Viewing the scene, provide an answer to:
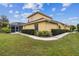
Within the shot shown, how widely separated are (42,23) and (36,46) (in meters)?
0.31

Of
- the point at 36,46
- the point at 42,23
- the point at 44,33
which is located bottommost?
the point at 36,46

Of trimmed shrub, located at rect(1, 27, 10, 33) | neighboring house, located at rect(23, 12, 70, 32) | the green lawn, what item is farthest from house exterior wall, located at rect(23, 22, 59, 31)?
trimmed shrub, located at rect(1, 27, 10, 33)

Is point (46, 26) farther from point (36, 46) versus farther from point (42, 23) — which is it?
point (36, 46)

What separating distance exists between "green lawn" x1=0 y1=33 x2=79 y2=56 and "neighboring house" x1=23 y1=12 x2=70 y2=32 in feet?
0.53

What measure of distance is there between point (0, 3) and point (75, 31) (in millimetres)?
1034

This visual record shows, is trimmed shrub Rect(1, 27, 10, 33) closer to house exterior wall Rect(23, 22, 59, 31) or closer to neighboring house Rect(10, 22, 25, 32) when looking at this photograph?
neighboring house Rect(10, 22, 25, 32)

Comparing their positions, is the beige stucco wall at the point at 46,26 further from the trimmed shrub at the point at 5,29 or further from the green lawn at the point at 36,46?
the trimmed shrub at the point at 5,29

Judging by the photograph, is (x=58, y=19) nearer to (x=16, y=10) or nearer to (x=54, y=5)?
(x=54, y=5)

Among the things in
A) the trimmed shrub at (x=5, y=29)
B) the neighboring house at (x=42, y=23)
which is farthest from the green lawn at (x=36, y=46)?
the neighboring house at (x=42, y=23)

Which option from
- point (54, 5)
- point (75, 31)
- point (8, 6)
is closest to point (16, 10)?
point (8, 6)

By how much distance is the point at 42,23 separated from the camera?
2516 mm

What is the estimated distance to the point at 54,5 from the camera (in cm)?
250

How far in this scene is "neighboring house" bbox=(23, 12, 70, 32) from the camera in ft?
8.21

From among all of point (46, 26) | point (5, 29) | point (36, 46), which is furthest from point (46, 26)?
point (5, 29)
